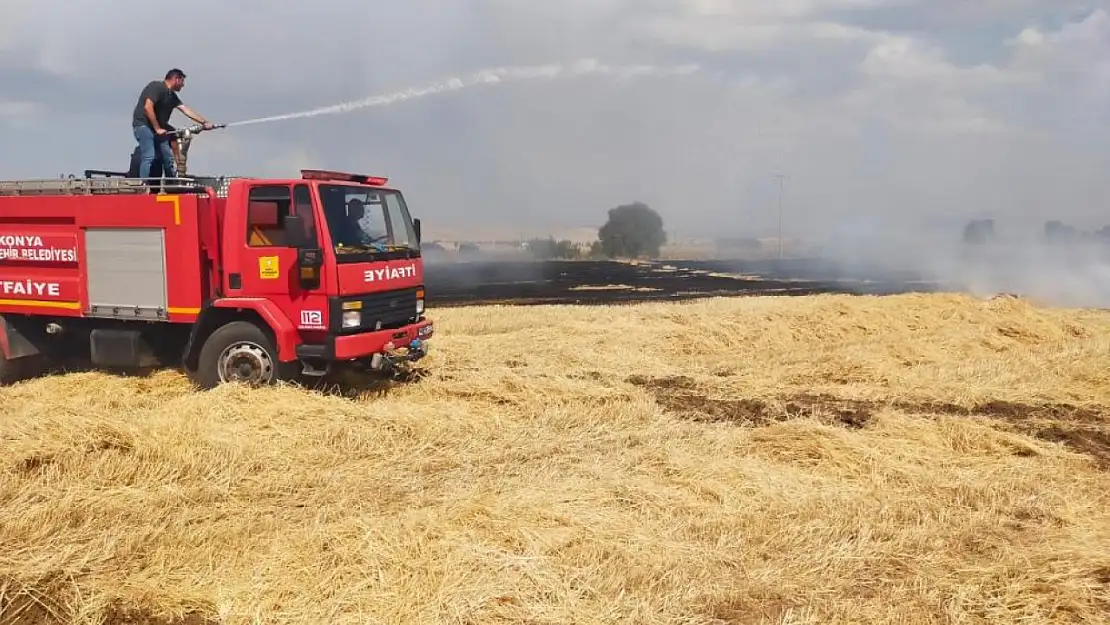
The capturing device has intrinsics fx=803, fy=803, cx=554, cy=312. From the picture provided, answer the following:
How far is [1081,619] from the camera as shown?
15.0 feet

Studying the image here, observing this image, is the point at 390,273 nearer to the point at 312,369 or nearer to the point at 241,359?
the point at 312,369

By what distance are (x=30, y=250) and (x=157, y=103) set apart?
2.49 metres

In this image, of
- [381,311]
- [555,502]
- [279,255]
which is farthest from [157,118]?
[555,502]

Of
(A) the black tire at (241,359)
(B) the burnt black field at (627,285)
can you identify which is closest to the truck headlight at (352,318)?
(A) the black tire at (241,359)

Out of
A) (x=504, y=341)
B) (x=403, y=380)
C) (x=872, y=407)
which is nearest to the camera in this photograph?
(x=872, y=407)

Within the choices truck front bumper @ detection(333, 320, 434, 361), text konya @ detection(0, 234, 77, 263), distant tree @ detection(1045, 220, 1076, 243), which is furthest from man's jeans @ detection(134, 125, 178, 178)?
distant tree @ detection(1045, 220, 1076, 243)

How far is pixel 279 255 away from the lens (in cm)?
922

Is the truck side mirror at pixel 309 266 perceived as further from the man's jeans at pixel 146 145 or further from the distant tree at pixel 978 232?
the distant tree at pixel 978 232

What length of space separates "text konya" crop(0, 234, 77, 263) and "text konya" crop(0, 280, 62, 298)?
31 centimetres

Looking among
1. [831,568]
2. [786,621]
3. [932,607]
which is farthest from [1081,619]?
[786,621]

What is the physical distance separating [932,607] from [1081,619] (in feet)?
2.60

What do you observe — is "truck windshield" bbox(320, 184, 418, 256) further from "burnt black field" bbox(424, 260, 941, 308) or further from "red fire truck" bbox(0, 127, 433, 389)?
"burnt black field" bbox(424, 260, 941, 308)

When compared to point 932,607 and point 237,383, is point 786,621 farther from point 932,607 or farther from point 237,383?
point 237,383

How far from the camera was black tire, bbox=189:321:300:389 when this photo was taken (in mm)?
9281
